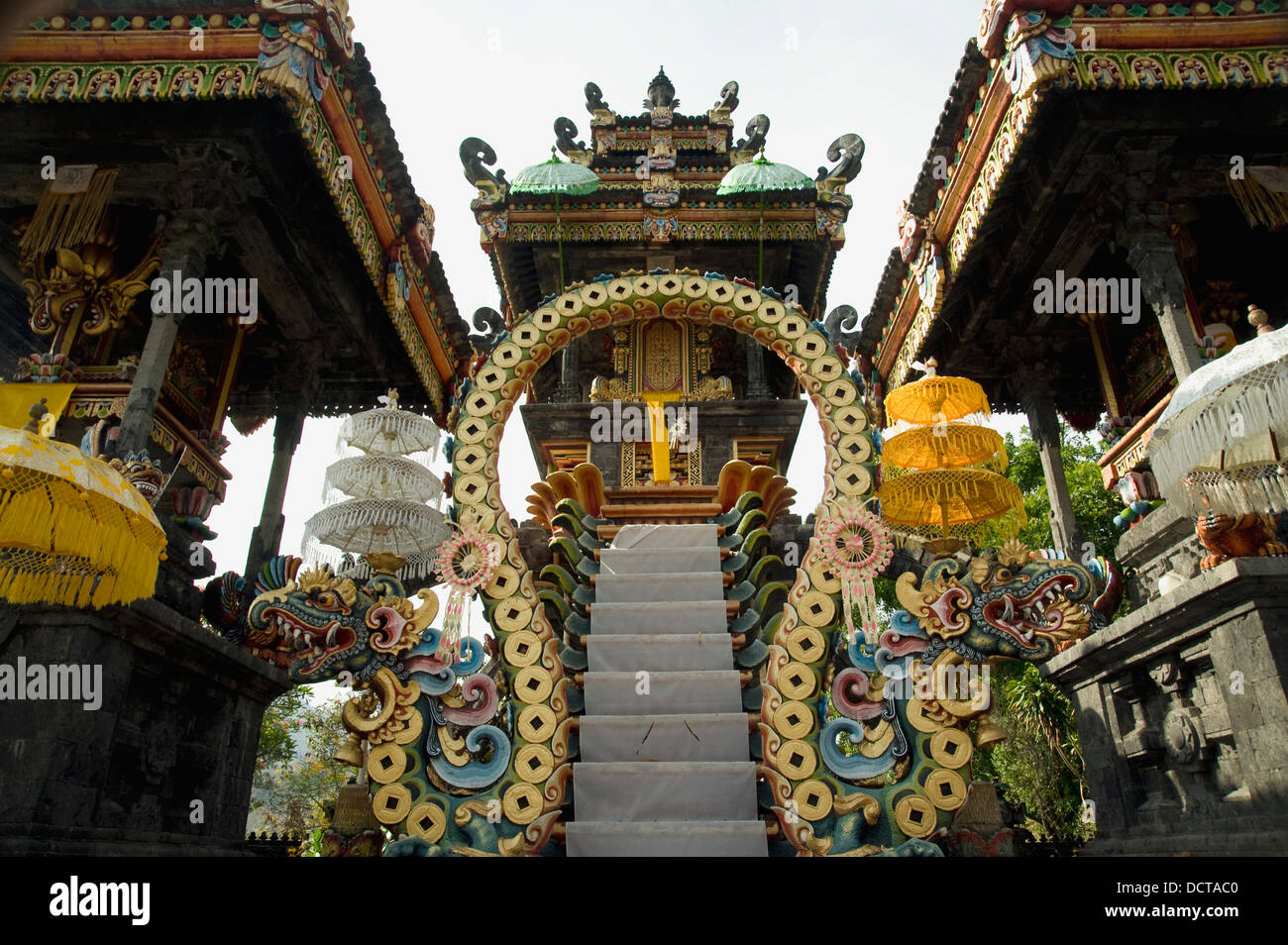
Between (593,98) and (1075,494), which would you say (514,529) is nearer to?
(593,98)

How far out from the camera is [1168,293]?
7.56 metres

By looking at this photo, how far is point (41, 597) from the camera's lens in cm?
410

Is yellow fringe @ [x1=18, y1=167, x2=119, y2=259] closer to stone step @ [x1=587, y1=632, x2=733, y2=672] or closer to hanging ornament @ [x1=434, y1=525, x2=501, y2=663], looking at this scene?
hanging ornament @ [x1=434, y1=525, x2=501, y2=663]

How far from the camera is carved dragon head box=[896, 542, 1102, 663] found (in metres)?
3.35

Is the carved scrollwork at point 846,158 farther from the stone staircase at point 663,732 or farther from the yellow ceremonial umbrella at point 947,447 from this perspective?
the stone staircase at point 663,732

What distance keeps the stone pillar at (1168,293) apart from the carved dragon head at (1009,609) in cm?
510

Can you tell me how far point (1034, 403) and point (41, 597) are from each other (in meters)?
12.1

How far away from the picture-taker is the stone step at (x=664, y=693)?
143 inches

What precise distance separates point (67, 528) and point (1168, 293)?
30.6ft

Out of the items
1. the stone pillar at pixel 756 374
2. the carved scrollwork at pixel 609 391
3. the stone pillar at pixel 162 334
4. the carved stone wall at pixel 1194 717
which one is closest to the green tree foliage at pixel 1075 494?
the stone pillar at pixel 756 374

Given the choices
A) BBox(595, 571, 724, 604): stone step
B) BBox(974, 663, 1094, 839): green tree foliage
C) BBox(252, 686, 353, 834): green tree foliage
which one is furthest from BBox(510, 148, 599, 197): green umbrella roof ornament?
BBox(252, 686, 353, 834): green tree foliage
